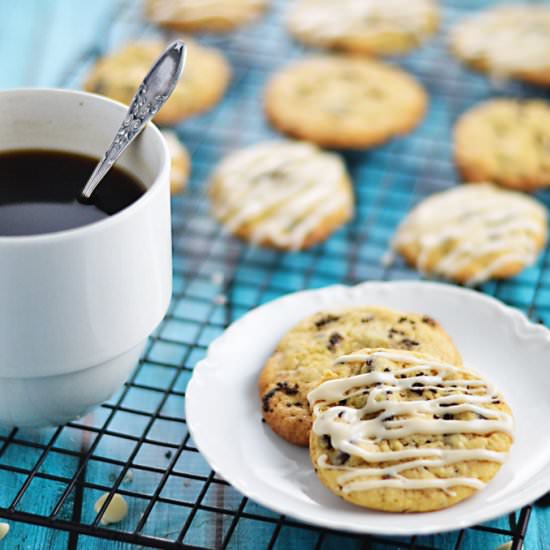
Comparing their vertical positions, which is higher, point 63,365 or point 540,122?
point 63,365

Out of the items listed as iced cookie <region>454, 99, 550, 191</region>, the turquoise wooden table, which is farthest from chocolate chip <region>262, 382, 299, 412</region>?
iced cookie <region>454, 99, 550, 191</region>

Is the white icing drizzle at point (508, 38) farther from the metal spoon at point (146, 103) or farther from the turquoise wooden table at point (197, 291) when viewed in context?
the metal spoon at point (146, 103)

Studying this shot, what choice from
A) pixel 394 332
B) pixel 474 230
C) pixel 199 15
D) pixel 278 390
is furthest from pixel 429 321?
pixel 199 15

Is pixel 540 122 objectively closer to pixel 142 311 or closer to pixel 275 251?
pixel 275 251

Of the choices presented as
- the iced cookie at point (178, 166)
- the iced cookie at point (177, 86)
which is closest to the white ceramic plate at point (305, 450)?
the iced cookie at point (178, 166)

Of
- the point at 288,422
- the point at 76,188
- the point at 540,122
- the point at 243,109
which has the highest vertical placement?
the point at 76,188

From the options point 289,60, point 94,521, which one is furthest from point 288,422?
point 289,60

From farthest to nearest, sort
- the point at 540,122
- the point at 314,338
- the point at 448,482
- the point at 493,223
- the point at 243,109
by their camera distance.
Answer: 1. the point at 243,109
2. the point at 540,122
3. the point at 493,223
4. the point at 314,338
5. the point at 448,482
